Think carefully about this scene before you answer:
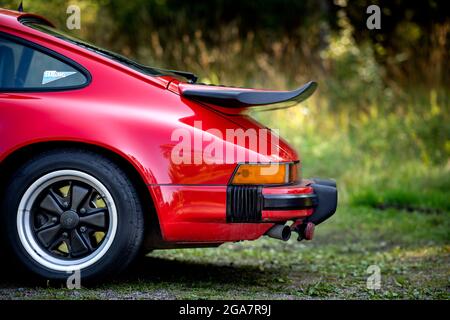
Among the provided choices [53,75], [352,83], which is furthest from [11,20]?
[352,83]

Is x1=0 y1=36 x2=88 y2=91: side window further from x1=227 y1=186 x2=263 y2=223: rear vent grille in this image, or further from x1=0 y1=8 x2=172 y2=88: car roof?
x1=227 y1=186 x2=263 y2=223: rear vent grille

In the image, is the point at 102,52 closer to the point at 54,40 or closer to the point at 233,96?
the point at 54,40

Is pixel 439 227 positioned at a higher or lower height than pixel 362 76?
lower

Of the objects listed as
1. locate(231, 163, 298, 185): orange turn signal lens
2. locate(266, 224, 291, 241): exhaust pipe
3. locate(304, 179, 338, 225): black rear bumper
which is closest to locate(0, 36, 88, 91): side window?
locate(231, 163, 298, 185): orange turn signal lens

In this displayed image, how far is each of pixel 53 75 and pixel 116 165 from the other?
2.11 ft

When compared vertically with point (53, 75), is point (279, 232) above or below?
below

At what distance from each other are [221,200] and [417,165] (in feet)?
17.8

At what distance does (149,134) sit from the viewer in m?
4.12

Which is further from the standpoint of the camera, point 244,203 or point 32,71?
point 32,71

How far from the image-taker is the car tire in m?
4.14

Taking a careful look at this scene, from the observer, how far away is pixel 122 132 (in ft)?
13.5

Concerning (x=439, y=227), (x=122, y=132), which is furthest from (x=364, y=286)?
(x=439, y=227)

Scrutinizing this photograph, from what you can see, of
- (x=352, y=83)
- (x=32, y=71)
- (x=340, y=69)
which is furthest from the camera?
(x=340, y=69)
